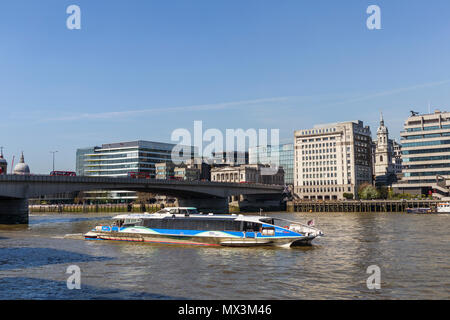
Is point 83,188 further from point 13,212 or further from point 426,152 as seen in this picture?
point 426,152

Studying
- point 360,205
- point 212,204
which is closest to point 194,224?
point 212,204

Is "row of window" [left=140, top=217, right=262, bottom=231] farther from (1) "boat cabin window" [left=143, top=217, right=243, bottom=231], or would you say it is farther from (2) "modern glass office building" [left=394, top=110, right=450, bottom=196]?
(2) "modern glass office building" [left=394, top=110, right=450, bottom=196]

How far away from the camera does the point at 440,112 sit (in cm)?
14362

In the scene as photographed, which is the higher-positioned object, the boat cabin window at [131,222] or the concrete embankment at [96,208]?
the boat cabin window at [131,222]

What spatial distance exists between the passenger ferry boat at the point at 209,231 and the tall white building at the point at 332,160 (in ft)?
440

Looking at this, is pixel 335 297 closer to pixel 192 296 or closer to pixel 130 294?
pixel 192 296

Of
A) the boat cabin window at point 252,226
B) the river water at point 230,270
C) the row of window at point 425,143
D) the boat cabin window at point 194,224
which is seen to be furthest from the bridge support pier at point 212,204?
the boat cabin window at point 252,226

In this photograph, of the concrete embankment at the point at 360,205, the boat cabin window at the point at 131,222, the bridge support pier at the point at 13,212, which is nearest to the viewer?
the boat cabin window at the point at 131,222

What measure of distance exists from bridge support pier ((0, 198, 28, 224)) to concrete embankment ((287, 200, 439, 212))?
3666 inches

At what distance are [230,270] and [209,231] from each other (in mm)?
15378

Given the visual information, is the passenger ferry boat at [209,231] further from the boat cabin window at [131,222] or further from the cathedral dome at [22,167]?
the cathedral dome at [22,167]

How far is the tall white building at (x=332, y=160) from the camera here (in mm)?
177000

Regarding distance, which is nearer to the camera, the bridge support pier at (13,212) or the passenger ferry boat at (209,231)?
the passenger ferry boat at (209,231)

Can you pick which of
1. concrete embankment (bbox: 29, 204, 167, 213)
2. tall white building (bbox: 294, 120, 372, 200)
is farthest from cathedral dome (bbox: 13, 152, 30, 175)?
tall white building (bbox: 294, 120, 372, 200)
